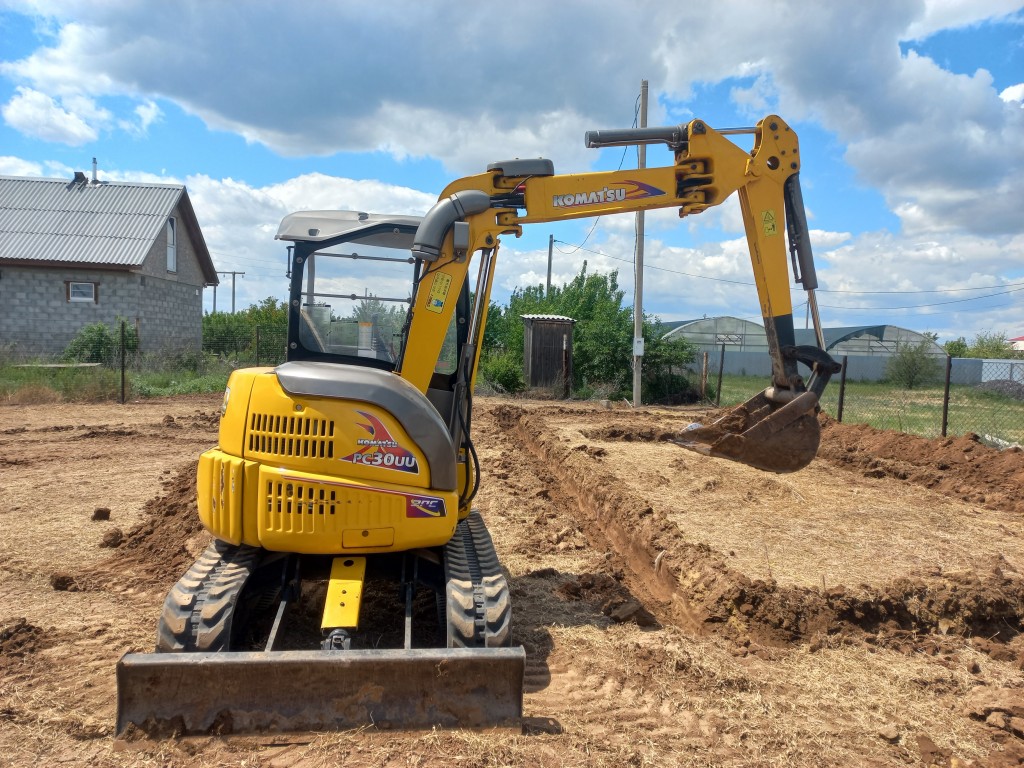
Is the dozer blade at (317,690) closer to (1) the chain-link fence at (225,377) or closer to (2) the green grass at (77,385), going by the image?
(1) the chain-link fence at (225,377)

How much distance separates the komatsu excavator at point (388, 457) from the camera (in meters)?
3.60

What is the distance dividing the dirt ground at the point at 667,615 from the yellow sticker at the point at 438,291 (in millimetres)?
2180

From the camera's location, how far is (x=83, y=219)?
2516 centimetres

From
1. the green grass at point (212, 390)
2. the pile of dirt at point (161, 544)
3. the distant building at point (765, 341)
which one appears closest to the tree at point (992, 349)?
the distant building at point (765, 341)

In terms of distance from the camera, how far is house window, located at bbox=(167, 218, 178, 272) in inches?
1054

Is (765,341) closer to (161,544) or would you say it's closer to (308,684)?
(161,544)

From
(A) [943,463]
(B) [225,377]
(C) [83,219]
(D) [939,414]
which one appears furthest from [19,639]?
(C) [83,219]

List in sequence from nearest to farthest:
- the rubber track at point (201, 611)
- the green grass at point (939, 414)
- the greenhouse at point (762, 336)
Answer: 1. the rubber track at point (201, 611)
2. the green grass at point (939, 414)
3. the greenhouse at point (762, 336)

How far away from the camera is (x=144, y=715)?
11.6 ft

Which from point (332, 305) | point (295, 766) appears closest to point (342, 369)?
point (332, 305)

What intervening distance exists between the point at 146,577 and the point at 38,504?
3220 millimetres

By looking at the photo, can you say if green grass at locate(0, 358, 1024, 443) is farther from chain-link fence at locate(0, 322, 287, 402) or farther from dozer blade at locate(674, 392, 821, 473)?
dozer blade at locate(674, 392, 821, 473)

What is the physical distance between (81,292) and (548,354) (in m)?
14.4

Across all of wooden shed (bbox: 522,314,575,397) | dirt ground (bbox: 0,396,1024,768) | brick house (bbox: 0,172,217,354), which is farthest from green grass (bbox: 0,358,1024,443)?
dirt ground (bbox: 0,396,1024,768)
